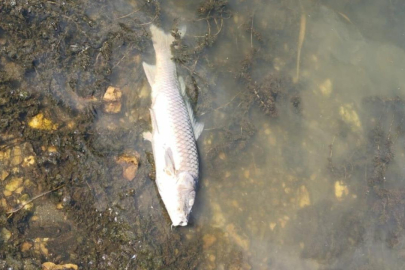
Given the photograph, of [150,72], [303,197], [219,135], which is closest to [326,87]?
[303,197]

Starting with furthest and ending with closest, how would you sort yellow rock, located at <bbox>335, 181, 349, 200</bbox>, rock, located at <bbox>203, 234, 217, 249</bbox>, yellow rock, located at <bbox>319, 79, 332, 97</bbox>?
yellow rock, located at <bbox>319, 79, 332, 97</bbox> < yellow rock, located at <bbox>335, 181, 349, 200</bbox> < rock, located at <bbox>203, 234, 217, 249</bbox>

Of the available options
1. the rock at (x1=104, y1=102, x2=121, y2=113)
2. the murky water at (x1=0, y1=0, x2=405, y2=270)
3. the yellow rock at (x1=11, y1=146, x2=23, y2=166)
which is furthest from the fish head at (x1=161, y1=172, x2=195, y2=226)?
the yellow rock at (x1=11, y1=146, x2=23, y2=166)

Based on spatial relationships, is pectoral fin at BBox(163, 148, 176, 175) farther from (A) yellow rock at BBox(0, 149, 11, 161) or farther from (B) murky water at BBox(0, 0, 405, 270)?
(A) yellow rock at BBox(0, 149, 11, 161)

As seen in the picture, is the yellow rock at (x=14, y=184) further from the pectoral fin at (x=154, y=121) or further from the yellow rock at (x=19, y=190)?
the pectoral fin at (x=154, y=121)

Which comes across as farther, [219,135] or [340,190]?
[340,190]

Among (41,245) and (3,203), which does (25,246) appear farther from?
(3,203)
